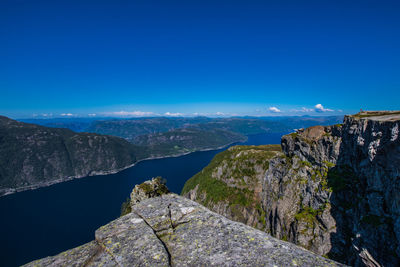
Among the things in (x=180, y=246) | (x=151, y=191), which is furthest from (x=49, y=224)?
(x=180, y=246)

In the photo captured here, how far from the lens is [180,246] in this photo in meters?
7.21

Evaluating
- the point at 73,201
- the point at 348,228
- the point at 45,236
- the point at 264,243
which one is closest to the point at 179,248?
the point at 264,243

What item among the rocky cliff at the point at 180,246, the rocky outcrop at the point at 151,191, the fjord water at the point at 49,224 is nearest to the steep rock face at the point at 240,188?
the rocky outcrop at the point at 151,191

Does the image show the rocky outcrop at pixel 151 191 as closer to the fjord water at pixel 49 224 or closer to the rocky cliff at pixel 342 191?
the rocky cliff at pixel 342 191

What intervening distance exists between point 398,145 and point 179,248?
23.1 m

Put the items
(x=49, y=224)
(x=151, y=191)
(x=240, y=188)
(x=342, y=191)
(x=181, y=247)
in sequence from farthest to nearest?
1. (x=49, y=224)
2. (x=240, y=188)
3. (x=342, y=191)
4. (x=151, y=191)
5. (x=181, y=247)

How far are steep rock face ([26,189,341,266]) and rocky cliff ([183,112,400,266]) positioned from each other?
19630 mm

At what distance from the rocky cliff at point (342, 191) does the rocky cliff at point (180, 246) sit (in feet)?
64.9

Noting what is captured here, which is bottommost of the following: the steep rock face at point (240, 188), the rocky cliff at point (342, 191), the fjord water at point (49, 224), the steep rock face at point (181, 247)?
the fjord water at point (49, 224)

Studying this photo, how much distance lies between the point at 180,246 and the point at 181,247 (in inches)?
3.4

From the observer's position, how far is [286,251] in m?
6.72

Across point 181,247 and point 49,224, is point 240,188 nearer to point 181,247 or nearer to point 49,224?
point 181,247

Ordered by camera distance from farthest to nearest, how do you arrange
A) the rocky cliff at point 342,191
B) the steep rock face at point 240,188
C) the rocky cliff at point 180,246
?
the steep rock face at point 240,188, the rocky cliff at point 342,191, the rocky cliff at point 180,246

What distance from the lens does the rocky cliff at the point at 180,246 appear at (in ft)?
20.8
